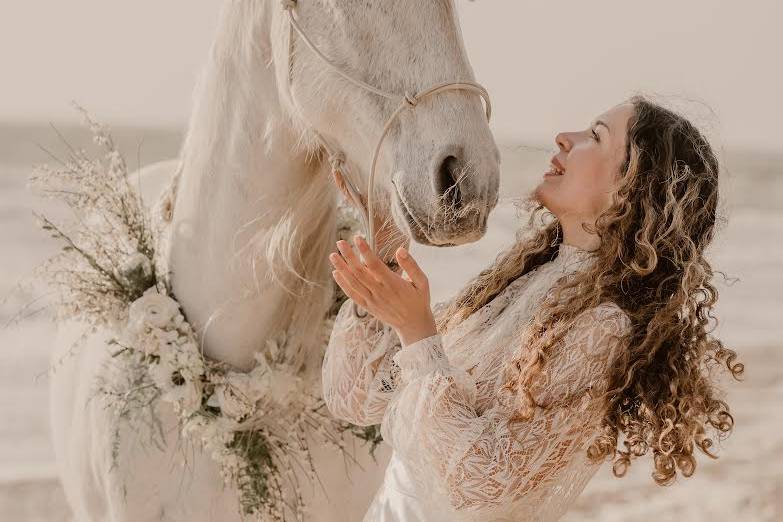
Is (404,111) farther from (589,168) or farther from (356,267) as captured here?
(589,168)

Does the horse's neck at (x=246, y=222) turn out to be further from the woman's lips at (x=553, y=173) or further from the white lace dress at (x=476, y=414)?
the woman's lips at (x=553, y=173)

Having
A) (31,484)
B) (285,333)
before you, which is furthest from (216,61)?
(31,484)

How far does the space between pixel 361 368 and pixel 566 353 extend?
1.35ft

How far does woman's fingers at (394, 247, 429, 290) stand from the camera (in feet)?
5.22

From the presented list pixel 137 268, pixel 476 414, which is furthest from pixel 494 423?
pixel 137 268

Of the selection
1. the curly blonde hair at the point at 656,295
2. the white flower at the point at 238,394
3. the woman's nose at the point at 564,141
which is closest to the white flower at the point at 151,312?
the white flower at the point at 238,394

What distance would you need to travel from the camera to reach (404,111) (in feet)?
5.33

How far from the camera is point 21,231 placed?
35.0ft

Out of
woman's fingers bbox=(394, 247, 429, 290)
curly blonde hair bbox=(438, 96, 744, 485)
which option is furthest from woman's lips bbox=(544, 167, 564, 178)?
woman's fingers bbox=(394, 247, 429, 290)

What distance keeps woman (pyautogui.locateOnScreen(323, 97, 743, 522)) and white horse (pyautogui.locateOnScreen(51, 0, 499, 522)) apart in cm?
15

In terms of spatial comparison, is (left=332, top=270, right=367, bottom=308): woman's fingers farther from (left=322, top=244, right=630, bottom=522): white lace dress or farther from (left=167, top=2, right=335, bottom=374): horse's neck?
(left=167, top=2, right=335, bottom=374): horse's neck

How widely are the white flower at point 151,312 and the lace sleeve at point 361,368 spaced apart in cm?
34

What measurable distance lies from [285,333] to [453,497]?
544 mm

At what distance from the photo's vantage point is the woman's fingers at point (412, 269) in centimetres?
159
